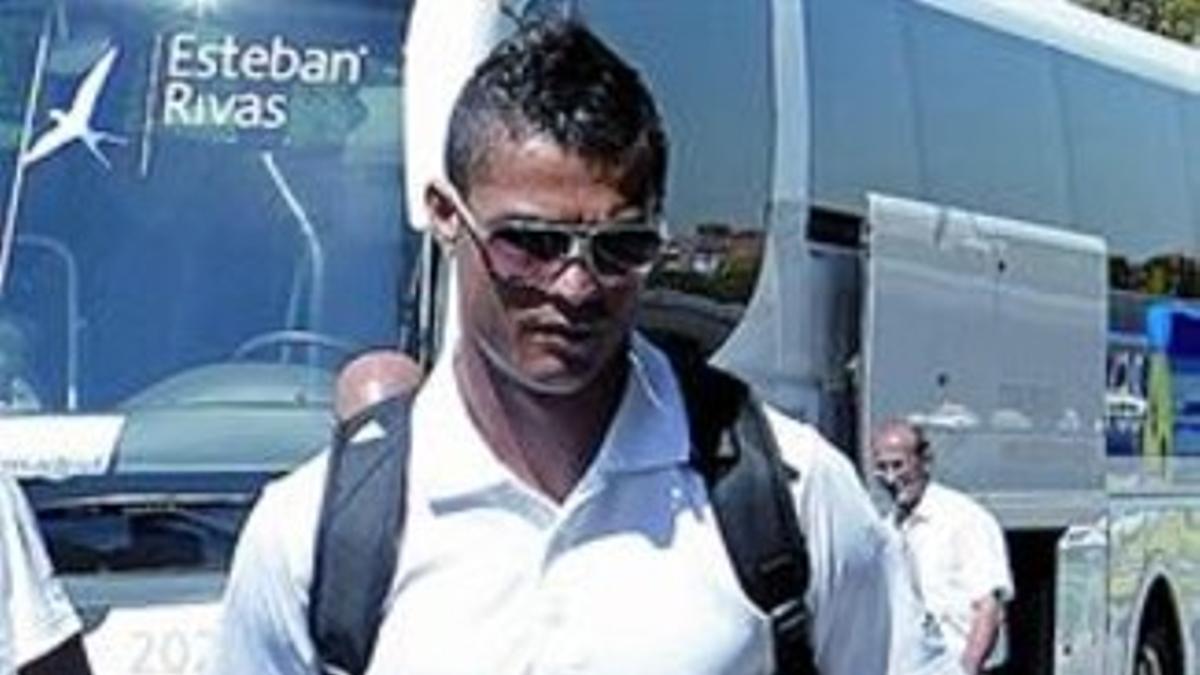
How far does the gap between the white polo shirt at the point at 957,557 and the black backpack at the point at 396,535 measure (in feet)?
29.8

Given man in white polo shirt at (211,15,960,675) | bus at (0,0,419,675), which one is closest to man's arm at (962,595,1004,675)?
bus at (0,0,419,675)

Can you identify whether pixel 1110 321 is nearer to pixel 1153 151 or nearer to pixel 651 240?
pixel 1153 151

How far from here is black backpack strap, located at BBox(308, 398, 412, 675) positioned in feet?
11.0

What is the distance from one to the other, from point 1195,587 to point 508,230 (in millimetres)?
14714

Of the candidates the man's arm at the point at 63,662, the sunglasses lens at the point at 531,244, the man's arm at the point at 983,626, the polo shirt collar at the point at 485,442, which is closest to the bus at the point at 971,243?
the man's arm at the point at 983,626

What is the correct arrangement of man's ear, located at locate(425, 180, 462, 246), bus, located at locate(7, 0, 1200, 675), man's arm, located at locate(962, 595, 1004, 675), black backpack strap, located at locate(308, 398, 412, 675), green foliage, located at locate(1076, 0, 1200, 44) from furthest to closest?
green foliage, located at locate(1076, 0, 1200, 44) < man's arm, located at locate(962, 595, 1004, 675) < bus, located at locate(7, 0, 1200, 675) < man's ear, located at locate(425, 180, 462, 246) < black backpack strap, located at locate(308, 398, 412, 675)

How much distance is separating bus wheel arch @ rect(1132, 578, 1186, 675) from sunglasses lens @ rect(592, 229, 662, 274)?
1364 centimetres

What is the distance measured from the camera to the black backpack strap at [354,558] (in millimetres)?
3365

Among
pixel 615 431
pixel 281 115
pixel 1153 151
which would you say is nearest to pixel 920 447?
pixel 281 115

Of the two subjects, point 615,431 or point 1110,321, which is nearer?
point 615,431

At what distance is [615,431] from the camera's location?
137 inches

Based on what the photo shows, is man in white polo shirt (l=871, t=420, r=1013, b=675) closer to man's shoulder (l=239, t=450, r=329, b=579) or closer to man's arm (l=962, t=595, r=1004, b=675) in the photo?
man's arm (l=962, t=595, r=1004, b=675)

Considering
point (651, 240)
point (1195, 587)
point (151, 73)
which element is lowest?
point (1195, 587)

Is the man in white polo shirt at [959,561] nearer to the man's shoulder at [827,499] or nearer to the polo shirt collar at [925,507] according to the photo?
the polo shirt collar at [925,507]
